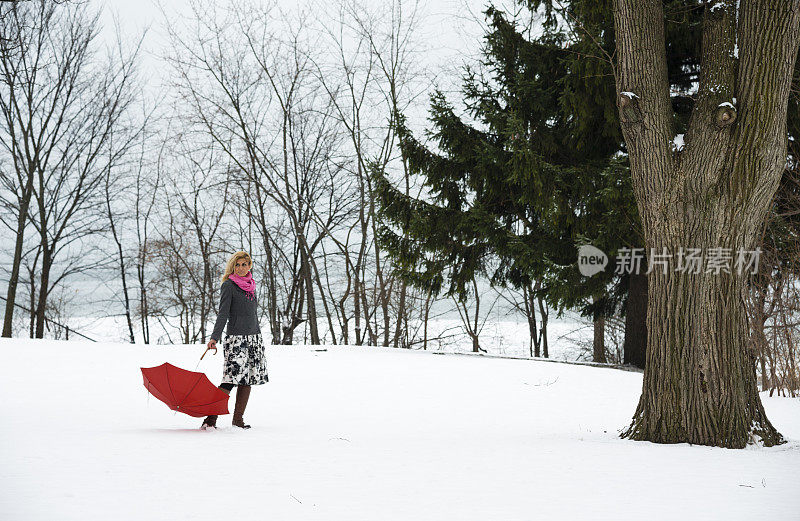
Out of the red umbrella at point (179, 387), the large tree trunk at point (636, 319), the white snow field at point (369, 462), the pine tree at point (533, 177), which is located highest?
the pine tree at point (533, 177)

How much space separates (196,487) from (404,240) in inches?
385

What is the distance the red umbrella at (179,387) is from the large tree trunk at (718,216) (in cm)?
373

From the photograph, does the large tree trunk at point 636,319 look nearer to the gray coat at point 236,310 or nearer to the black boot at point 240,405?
the gray coat at point 236,310

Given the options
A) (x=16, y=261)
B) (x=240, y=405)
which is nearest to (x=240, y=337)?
(x=240, y=405)

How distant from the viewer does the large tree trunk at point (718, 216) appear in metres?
5.09

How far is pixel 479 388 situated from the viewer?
30.9 feet

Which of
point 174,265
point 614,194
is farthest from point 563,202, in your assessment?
point 174,265

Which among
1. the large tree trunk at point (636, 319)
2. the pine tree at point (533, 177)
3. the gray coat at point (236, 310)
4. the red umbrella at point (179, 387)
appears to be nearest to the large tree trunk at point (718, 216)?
the gray coat at point (236, 310)

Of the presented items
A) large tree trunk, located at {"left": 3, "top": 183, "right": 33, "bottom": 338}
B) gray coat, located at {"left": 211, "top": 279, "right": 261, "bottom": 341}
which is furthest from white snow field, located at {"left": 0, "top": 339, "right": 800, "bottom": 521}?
large tree trunk, located at {"left": 3, "top": 183, "right": 33, "bottom": 338}

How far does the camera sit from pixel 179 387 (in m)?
5.27

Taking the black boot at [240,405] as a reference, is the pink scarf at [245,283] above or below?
above

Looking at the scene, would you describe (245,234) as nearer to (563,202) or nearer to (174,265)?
(174,265)

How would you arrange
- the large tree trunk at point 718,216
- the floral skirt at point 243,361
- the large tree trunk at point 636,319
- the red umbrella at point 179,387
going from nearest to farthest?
the large tree trunk at point 718,216 < the red umbrella at point 179,387 < the floral skirt at point 243,361 < the large tree trunk at point 636,319

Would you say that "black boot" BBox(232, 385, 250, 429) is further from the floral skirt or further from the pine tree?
the pine tree
